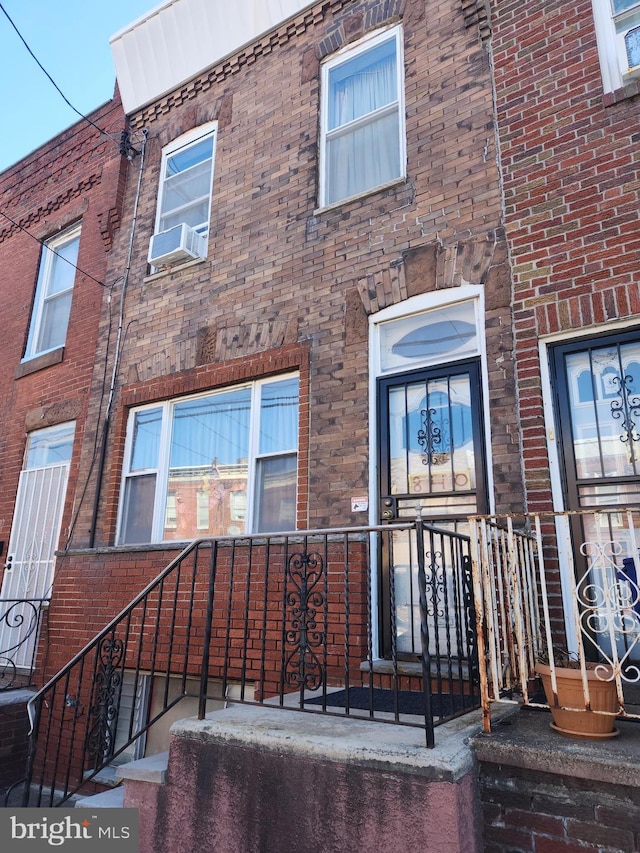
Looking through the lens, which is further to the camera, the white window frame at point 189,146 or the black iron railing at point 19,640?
the white window frame at point 189,146

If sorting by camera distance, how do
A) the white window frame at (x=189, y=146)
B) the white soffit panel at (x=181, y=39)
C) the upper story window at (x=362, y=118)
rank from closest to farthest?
1. the upper story window at (x=362, y=118)
2. the white soffit panel at (x=181, y=39)
3. the white window frame at (x=189, y=146)

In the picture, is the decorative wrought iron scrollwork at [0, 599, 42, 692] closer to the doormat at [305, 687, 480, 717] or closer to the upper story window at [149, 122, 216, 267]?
the upper story window at [149, 122, 216, 267]

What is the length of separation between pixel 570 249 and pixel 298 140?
133 inches

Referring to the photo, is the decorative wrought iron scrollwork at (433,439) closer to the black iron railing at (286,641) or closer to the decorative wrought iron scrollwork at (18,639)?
the black iron railing at (286,641)

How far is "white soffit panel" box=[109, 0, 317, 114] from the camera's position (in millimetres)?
7070

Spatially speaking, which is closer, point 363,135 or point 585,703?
point 585,703

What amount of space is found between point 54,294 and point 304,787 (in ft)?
25.8

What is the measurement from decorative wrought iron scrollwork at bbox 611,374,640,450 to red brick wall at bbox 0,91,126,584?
226 inches

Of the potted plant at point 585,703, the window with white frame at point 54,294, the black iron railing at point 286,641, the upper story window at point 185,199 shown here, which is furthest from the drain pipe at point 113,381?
the potted plant at point 585,703

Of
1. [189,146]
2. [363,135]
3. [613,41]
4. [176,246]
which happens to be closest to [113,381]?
[176,246]

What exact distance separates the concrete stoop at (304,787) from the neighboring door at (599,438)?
155cm

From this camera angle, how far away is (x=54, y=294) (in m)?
8.71

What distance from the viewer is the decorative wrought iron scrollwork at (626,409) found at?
4039 millimetres

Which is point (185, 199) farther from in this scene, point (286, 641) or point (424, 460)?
point (286, 641)
